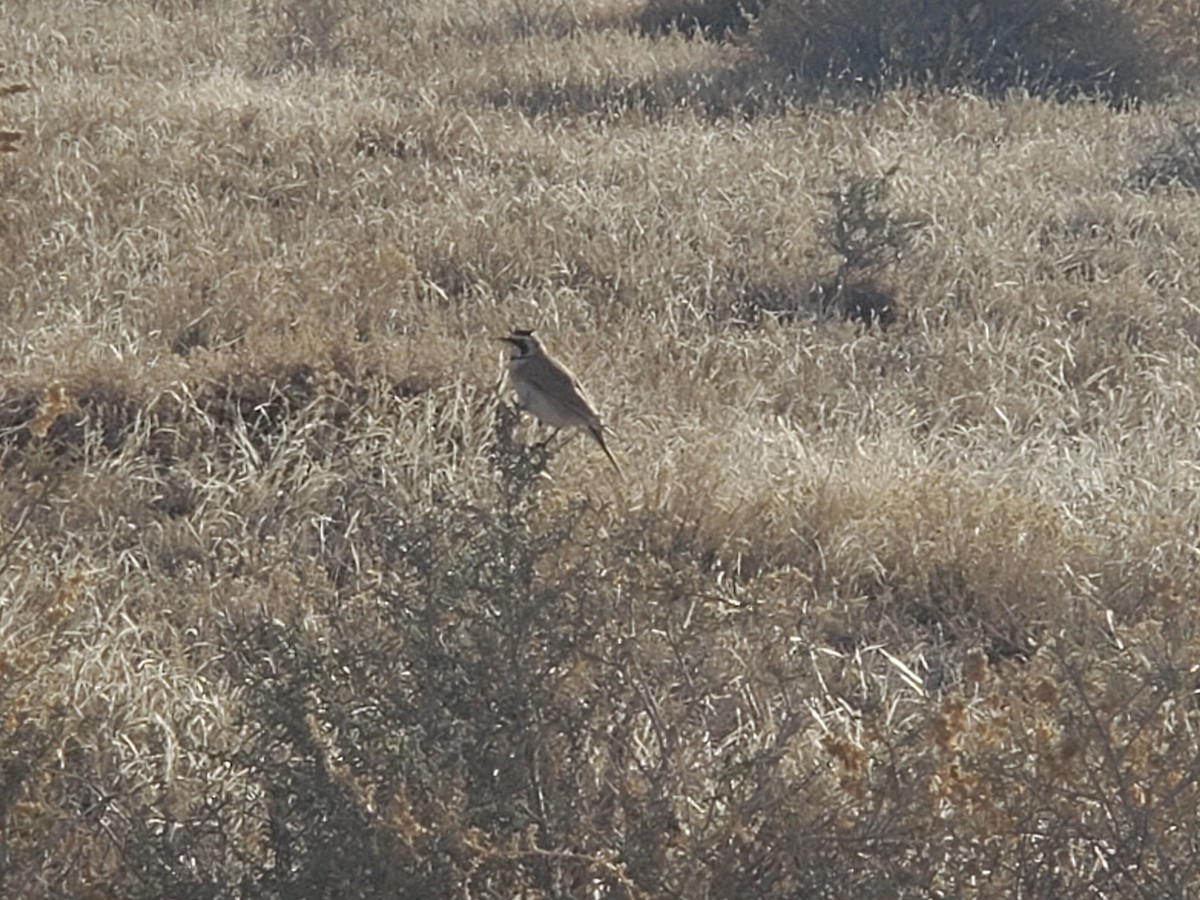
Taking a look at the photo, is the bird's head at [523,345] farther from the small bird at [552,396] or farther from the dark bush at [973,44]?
the dark bush at [973,44]

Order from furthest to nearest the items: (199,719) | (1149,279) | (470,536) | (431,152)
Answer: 1. (431,152)
2. (1149,279)
3. (199,719)
4. (470,536)

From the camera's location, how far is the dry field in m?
3.02

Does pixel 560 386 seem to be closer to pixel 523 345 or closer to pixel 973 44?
pixel 523 345

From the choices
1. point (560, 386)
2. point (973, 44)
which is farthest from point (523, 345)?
point (973, 44)

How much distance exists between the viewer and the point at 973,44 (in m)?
12.9

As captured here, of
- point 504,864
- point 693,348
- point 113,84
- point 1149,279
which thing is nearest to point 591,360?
point 693,348

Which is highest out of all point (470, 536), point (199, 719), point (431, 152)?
point (470, 536)

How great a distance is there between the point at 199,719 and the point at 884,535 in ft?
7.03

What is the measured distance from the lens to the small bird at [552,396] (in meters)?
5.59

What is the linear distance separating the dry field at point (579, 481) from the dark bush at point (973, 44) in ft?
1.35

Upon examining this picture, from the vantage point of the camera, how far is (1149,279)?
8.36m

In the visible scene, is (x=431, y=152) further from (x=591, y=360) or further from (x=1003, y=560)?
(x=1003, y=560)

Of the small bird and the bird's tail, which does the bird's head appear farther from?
the bird's tail

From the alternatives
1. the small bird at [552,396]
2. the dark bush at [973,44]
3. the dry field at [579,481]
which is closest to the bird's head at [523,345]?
the small bird at [552,396]
